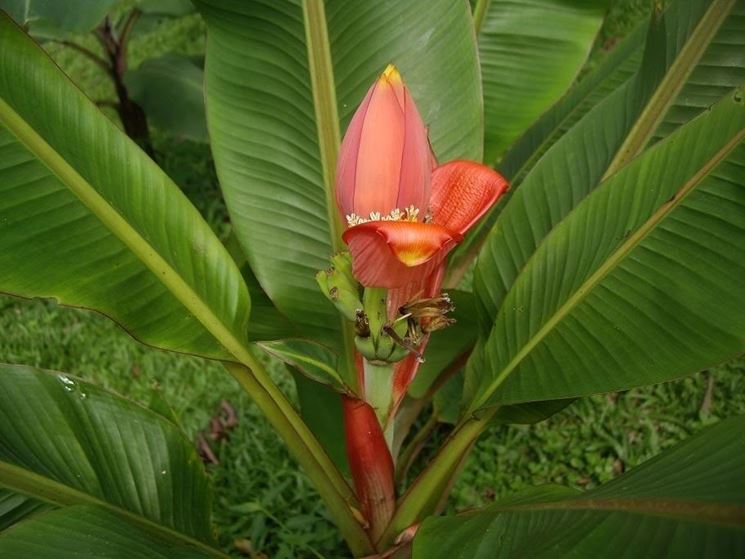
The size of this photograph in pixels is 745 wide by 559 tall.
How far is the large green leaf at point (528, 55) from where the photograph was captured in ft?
4.09

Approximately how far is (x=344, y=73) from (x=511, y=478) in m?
0.78

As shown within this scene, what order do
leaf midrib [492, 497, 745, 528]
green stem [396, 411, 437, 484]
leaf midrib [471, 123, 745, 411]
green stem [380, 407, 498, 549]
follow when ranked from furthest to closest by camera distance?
A: green stem [396, 411, 437, 484], green stem [380, 407, 498, 549], leaf midrib [471, 123, 745, 411], leaf midrib [492, 497, 745, 528]

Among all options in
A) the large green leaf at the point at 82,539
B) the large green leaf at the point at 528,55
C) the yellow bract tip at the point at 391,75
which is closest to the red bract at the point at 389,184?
the yellow bract tip at the point at 391,75

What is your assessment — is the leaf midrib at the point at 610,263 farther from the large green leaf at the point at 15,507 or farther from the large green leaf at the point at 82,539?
the large green leaf at the point at 15,507

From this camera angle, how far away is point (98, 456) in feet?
3.09

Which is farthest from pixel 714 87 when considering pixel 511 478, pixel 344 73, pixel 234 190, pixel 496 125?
pixel 511 478

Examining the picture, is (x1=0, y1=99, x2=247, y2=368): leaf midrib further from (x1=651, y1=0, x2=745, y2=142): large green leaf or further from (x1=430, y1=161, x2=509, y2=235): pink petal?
(x1=651, y1=0, x2=745, y2=142): large green leaf

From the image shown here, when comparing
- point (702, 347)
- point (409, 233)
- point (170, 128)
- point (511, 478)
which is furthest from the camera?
point (170, 128)

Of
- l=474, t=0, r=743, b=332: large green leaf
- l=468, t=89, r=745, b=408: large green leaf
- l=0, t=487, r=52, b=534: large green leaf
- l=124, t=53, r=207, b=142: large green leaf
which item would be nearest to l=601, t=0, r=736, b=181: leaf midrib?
l=474, t=0, r=743, b=332: large green leaf

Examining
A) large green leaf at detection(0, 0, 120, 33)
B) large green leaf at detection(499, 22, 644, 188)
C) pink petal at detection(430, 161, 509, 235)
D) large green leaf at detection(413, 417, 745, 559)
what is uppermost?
large green leaf at detection(0, 0, 120, 33)

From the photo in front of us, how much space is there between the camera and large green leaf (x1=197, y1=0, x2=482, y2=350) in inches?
40.1

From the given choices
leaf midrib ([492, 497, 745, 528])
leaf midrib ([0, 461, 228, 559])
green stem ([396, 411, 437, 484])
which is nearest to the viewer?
leaf midrib ([492, 497, 745, 528])

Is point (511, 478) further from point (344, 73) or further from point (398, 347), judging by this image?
point (344, 73)

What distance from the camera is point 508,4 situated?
4.13 feet
